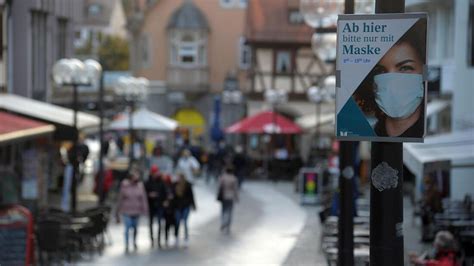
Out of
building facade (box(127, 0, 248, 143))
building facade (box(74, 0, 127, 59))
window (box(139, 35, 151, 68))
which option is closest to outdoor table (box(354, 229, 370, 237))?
building facade (box(127, 0, 248, 143))

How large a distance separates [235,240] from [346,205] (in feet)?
33.6

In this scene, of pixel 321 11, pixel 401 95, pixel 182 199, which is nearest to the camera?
pixel 401 95

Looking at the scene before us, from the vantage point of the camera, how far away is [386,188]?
6668 mm

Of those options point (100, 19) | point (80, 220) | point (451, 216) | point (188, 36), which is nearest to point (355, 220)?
point (451, 216)

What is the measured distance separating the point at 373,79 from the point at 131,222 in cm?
1295

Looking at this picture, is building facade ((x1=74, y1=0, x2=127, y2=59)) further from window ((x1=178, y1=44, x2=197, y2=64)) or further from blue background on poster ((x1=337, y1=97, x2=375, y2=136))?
blue background on poster ((x1=337, y1=97, x2=375, y2=136))

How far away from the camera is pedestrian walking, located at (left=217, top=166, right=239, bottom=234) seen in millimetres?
22047

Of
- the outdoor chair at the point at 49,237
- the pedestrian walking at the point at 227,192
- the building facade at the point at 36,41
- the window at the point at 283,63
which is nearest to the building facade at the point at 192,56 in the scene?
the window at the point at 283,63

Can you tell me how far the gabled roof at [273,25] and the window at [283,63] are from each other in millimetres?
615

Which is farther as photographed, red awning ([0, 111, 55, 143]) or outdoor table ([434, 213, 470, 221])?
outdoor table ([434, 213, 470, 221])

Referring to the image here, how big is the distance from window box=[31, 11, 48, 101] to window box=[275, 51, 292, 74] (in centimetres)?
2049

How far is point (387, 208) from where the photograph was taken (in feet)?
21.9

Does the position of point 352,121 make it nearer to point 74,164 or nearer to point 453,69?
point 74,164

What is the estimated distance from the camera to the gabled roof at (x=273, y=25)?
1941 inches
